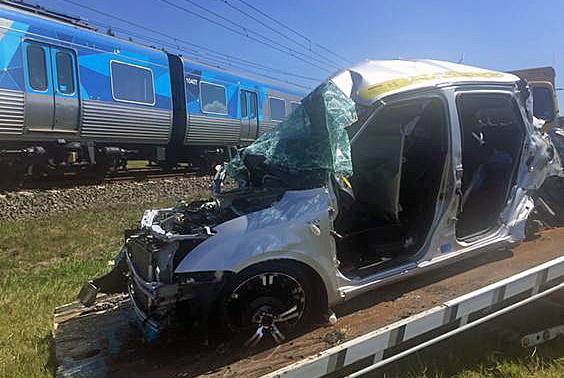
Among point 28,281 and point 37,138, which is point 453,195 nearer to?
point 28,281

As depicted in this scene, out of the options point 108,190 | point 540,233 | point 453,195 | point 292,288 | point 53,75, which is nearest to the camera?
point 292,288

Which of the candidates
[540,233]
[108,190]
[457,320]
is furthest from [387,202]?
[108,190]

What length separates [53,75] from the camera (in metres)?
9.00

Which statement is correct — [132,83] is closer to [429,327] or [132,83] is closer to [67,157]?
[67,157]

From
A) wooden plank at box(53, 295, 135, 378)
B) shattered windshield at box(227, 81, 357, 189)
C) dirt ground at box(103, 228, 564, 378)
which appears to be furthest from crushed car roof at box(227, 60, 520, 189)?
wooden plank at box(53, 295, 135, 378)

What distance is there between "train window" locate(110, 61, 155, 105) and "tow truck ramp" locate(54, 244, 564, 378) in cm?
742

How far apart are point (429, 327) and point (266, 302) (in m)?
1.01

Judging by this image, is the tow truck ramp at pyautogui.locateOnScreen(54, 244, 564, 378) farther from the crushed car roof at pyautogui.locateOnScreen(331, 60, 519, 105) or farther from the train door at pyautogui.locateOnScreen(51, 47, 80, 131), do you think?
the train door at pyautogui.locateOnScreen(51, 47, 80, 131)

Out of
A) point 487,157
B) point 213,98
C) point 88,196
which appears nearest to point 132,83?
point 88,196

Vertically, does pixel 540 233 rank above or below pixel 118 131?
below

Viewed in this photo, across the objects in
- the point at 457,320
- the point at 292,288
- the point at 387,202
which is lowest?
the point at 457,320

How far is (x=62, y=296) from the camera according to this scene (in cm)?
477

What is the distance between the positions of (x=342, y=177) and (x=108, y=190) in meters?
7.92

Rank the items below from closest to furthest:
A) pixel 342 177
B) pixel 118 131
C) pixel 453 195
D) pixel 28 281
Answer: pixel 342 177 → pixel 453 195 → pixel 28 281 → pixel 118 131
